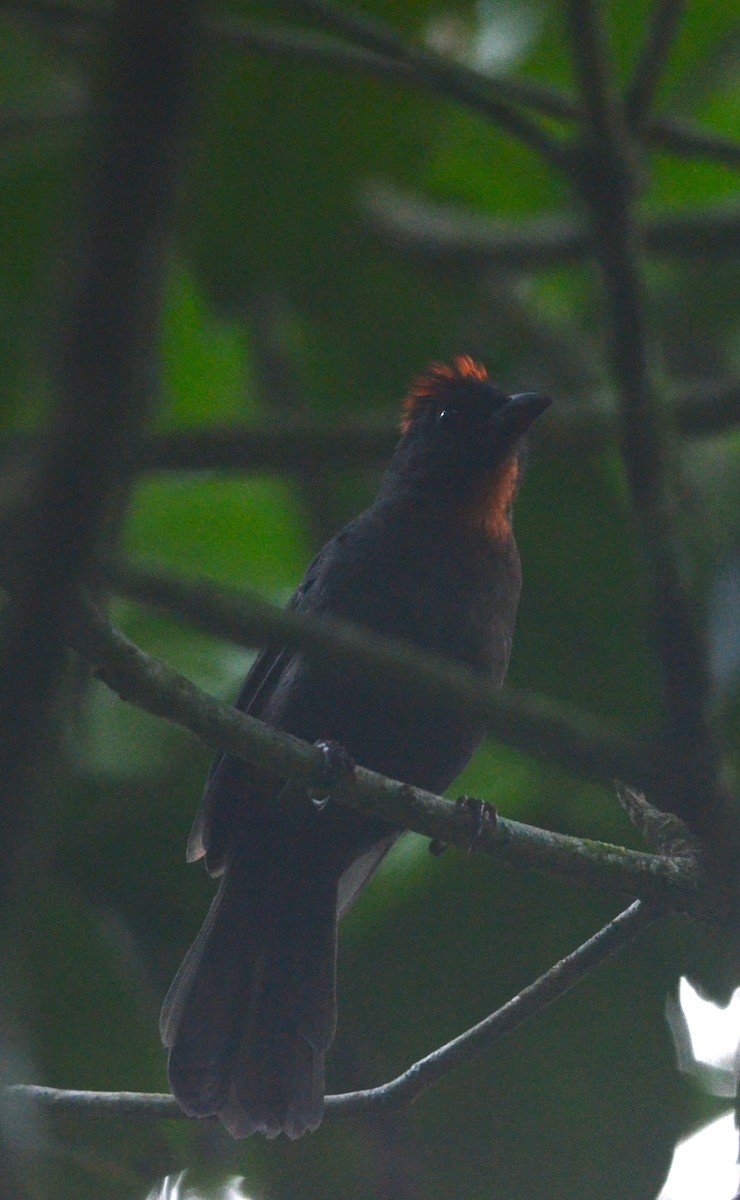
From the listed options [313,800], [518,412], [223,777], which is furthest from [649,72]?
[223,777]

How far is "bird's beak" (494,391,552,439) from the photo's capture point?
184 inches

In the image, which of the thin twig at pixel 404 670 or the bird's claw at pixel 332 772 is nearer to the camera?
the thin twig at pixel 404 670

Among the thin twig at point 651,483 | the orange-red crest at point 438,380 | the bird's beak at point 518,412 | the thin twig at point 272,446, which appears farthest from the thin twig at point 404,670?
the orange-red crest at point 438,380

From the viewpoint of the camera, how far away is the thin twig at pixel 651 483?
1.55 metres

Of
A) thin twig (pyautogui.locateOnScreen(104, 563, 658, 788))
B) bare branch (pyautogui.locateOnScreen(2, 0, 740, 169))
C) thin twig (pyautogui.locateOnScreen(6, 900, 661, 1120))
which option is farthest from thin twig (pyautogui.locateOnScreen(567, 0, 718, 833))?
thin twig (pyautogui.locateOnScreen(6, 900, 661, 1120))

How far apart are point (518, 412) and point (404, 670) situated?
3177 millimetres

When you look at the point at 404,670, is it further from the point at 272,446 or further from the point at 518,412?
the point at 518,412

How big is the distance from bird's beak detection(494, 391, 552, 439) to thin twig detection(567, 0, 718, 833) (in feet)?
8.59

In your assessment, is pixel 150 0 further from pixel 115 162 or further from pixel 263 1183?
pixel 263 1183

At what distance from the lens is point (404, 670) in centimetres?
164

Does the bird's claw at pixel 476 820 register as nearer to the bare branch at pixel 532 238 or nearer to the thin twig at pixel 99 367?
the bare branch at pixel 532 238

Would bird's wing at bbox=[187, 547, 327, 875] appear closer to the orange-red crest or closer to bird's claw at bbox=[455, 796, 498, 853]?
the orange-red crest

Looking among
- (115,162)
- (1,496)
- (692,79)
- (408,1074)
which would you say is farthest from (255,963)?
(115,162)

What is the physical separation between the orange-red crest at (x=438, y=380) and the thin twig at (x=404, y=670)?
3423mm
